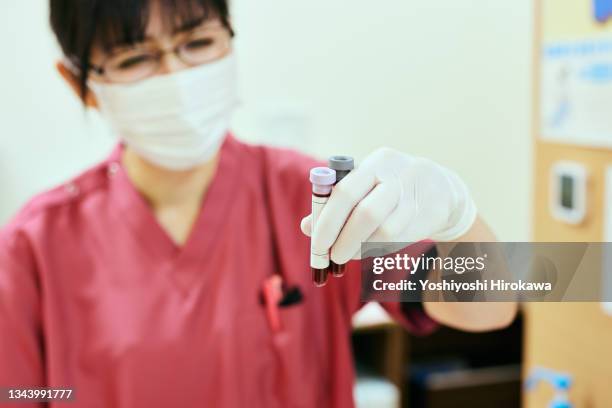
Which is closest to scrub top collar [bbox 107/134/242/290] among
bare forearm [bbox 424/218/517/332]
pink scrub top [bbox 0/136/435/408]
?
pink scrub top [bbox 0/136/435/408]

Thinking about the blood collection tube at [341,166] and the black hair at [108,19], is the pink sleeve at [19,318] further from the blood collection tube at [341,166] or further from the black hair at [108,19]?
the blood collection tube at [341,166]

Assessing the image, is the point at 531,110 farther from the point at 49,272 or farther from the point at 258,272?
the point at 49,272

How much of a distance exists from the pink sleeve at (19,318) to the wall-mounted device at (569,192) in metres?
0.64

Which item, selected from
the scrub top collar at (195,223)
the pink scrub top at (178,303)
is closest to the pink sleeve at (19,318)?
the pink scrub top at (178,303)

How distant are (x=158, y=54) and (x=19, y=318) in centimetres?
33

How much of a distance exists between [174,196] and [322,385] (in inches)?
11.7

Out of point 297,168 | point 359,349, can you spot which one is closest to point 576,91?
point 297,168

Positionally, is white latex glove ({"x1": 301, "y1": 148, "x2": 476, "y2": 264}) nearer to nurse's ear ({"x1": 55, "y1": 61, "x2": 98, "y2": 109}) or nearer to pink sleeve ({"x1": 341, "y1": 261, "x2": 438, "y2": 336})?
pink sleeve ({"x1": 341, "y1": 261, "x2": 438, "y2": 336})

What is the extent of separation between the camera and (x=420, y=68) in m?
0.82

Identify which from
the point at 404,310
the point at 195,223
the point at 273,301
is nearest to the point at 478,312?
the point at 404,310

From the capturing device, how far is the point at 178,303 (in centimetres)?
71

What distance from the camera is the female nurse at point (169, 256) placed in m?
0.63

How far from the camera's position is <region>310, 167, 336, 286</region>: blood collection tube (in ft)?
1.21

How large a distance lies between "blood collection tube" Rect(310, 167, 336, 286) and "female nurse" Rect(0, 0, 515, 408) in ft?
0.66
